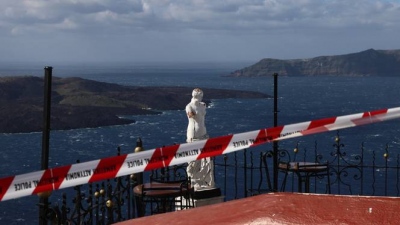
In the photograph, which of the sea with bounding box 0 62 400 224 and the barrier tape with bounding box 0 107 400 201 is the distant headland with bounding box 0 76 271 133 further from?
the barrier tape with bounding box 0 107 400 201

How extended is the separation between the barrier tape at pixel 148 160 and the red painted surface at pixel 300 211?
2103 mm

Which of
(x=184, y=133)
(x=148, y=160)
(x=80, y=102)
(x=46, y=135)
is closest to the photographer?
(x=148, y=160)

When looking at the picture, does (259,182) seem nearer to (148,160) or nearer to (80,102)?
(148,160)

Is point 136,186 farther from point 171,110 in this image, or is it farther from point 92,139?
point 171,110

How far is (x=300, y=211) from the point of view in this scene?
2.96m

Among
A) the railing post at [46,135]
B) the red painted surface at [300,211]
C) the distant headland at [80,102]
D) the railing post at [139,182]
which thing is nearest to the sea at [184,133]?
the distant headland at [80,102]

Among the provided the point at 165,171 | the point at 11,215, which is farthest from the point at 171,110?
the point at 165,171

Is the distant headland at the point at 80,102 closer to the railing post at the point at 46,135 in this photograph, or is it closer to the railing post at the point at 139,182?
the railing post at the point at 139,182

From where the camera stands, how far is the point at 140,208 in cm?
859

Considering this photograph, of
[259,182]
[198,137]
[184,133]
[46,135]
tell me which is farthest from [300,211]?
[184,133]

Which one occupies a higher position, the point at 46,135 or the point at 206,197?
the point at 46,135

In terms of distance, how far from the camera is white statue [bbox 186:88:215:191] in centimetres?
999

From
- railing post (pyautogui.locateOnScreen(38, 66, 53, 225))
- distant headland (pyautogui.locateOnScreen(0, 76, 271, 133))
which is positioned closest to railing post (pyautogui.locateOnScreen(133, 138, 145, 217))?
railing post (pyautogui.locateOnScreen(38, 66, 53, 225))

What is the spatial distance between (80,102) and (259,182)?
139085 millimetres
